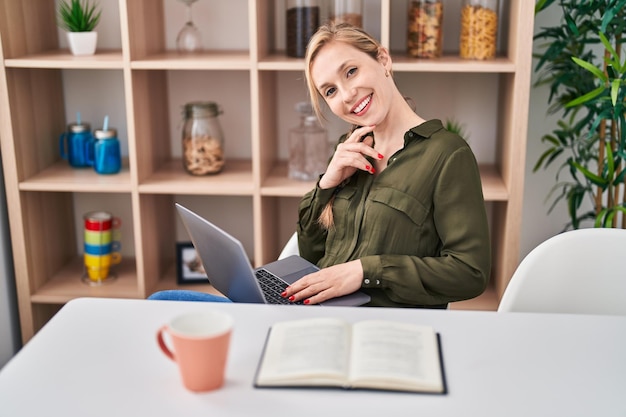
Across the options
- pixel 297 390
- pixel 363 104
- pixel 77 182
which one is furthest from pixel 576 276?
pixel 77 182

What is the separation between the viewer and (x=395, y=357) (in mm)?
1101

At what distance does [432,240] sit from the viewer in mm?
1707

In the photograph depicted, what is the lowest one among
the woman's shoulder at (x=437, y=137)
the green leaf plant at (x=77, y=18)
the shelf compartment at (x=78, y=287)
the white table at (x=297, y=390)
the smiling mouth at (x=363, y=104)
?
the shelf compartment at (x=78, y=287)

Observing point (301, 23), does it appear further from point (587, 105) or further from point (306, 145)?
point (587, 105)

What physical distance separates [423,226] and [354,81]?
35cm

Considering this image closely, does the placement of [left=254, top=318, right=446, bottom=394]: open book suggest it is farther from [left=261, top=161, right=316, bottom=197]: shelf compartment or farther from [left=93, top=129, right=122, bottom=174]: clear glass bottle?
[left=93, top=129, right=122, bottom=174]: clear glass bottle

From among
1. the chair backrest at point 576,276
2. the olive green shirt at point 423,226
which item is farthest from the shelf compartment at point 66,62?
the chair backrest at point 576,276

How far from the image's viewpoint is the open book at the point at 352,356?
1.05m

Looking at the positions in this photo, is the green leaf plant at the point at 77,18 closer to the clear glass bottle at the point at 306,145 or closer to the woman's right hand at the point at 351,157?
the clear glass bottle at the point at 306,145

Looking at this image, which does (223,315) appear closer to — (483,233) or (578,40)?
(483,233)

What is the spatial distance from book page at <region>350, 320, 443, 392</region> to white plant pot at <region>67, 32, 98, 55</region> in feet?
6.16

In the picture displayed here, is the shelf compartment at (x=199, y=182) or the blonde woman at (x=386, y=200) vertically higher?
the blonde woman at (x=386, y=200)

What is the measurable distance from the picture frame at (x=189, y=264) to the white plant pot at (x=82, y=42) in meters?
0.77

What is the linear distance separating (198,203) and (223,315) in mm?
1997
